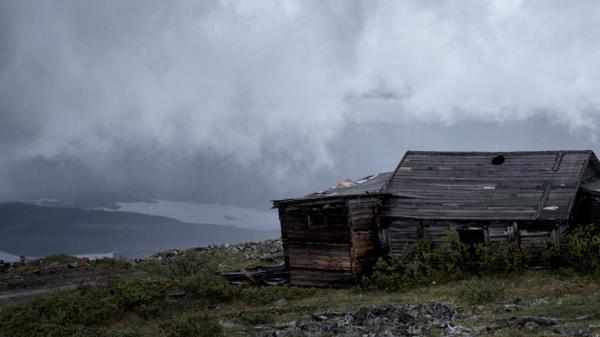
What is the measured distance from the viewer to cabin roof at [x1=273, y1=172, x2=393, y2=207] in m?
26.3

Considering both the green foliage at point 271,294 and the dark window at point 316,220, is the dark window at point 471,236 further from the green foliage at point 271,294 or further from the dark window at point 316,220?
the green foliage at point 271,294

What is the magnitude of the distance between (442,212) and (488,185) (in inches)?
112

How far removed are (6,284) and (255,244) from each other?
1790 centimetres

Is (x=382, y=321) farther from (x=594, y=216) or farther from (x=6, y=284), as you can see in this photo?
(x=6, y=284)

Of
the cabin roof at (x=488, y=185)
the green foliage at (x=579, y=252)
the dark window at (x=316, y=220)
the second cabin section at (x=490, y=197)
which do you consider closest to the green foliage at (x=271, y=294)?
the dark window at (x=316, y=220)

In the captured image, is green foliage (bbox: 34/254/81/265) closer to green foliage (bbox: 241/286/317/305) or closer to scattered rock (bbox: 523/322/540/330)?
green foliage (bbox: 241/286/317/305)

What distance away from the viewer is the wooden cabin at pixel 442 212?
2417cm

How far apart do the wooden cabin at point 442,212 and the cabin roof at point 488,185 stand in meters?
0.04

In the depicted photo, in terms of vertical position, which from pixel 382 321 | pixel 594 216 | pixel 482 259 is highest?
pixel 594 216

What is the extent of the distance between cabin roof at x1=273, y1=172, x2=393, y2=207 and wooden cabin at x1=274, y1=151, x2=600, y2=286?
120 millimetres

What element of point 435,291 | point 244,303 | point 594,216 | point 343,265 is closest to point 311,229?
point 343,265

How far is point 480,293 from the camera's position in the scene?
1919 cm

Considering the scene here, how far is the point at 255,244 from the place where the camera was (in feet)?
148

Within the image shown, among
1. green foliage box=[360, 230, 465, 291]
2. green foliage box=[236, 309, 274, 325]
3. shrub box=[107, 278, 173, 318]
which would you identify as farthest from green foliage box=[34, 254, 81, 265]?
green foliage box=[360, 230, 465, 291]
